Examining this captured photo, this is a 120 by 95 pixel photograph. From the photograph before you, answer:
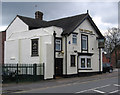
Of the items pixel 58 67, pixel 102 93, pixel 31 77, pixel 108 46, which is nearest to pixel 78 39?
pixel 58 67

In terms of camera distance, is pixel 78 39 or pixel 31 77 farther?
pixel 78 39

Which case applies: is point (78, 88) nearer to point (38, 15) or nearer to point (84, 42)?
point (84, 42)

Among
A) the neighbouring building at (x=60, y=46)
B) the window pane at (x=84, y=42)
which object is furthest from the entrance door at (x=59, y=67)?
the window pane at (x=84, y=42)

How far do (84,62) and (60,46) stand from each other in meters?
4.41

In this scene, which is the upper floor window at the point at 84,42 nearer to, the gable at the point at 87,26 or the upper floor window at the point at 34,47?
the gable at the point at 87,26

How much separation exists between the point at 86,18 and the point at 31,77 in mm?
11817

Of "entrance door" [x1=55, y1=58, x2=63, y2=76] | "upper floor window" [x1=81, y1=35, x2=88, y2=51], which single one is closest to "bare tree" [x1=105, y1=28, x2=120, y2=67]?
"upper floor window" [x1=81, y1=35, x2=88, y2=51]

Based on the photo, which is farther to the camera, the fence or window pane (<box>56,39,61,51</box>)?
window pane (<box>56,39,61,51</box>)

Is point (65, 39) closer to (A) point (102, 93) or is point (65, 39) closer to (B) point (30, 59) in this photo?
(B) point (30, 59)

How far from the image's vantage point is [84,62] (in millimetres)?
25375

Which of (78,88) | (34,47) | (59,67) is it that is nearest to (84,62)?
(59,67)

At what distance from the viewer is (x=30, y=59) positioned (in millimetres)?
23188

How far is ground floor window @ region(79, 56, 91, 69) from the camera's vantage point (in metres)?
24.8

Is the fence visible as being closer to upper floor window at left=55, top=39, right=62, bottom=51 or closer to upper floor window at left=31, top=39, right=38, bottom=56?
upper floor window at left=31, top=39, right=38, bottom=56
